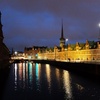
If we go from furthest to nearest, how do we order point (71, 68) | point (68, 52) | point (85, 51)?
point (68, 52) < point (85, 51) < point (71, 68)

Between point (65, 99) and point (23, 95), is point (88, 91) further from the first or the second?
point (23, 95)

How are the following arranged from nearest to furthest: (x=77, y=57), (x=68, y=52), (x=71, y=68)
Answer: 1. (x=71, y=68)
2. (x=77, y=57)
3. (x=68, y=52)

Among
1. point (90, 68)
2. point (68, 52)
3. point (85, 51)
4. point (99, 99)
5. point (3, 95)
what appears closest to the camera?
point (99, 99)

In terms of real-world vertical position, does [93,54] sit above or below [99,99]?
above

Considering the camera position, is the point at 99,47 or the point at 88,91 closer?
the point at 88,91

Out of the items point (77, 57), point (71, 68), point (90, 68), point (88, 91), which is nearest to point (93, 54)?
point (77, 57)

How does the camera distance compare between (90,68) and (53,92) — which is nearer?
(53,92)

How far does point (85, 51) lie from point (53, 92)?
290 feet

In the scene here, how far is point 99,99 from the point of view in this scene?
38.1m

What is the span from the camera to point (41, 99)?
129ft

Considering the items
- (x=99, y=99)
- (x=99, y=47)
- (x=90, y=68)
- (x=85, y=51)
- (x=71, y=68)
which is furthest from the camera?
(x=85, y=51)

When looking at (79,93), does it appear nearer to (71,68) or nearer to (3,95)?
(3,95)

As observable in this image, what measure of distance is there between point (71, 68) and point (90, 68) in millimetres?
23937

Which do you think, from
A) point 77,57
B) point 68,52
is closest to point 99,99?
point 77,57
